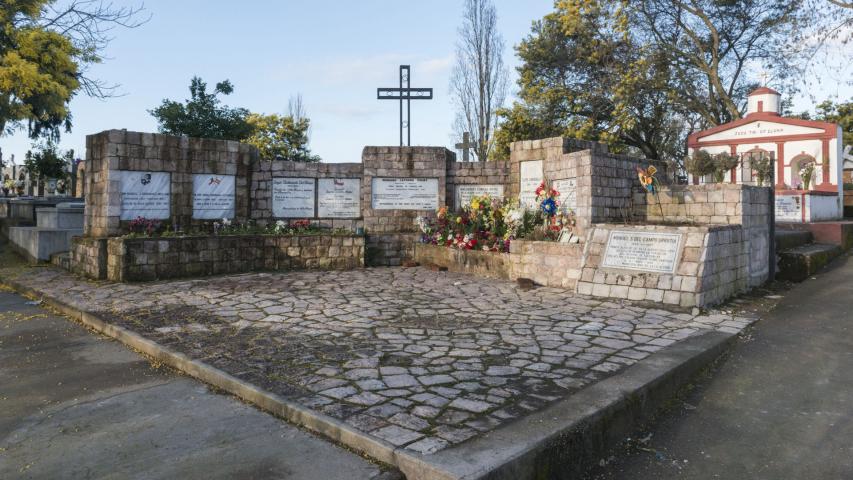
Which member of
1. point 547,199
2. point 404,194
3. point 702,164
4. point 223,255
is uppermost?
point 702,164

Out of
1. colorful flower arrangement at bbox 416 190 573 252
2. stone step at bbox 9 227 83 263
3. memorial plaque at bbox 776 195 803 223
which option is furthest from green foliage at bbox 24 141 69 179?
memorial plaque at bbox 776 195 803 223

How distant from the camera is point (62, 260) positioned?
11359mm

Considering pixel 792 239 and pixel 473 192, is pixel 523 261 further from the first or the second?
pixel 792 239

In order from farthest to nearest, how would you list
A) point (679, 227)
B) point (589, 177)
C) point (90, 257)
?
point (90, 257)
point (589, 177)
point (679, 227)

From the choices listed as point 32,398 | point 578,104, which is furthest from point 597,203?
point 578,104

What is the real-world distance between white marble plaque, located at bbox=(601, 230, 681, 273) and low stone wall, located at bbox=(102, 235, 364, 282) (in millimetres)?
5901

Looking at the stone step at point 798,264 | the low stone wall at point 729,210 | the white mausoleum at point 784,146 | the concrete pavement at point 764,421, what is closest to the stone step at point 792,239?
the stone step at point 798,264

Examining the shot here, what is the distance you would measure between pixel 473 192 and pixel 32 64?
14.6 m

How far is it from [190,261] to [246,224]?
199 centimetres

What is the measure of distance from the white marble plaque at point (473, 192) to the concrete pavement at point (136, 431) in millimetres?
9494

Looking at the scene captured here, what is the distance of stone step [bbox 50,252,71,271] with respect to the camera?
11097 millimetres

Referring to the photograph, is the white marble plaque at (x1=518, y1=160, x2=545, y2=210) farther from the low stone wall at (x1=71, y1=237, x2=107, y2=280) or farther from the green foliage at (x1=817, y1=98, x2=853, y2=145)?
the green foliage at (x1=817, y1=98, x2=853, y2=145)

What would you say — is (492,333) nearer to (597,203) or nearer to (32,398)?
(32,398)

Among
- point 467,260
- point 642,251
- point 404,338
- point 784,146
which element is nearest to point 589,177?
point 642,251
